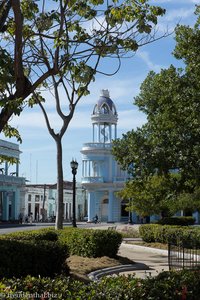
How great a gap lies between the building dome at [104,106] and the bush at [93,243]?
5571cm

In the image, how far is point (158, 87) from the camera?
64.0 feet

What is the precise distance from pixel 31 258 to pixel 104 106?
203 ft

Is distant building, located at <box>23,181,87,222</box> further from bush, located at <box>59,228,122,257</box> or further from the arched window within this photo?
bush, located at <box>59,228,122,257</box>

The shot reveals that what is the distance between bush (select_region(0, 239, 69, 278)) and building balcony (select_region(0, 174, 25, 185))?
5453cm

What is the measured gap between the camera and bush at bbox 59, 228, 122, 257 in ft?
55.9

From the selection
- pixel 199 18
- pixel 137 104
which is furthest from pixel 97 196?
pixel 199 18

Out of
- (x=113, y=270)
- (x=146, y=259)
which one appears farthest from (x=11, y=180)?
(x=113, y=270)

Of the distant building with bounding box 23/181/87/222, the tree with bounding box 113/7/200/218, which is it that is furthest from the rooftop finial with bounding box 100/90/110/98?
the tree with bounding box 113/7/200/218

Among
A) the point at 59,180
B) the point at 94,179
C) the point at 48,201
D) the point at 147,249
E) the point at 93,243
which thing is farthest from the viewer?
the point at 48,201

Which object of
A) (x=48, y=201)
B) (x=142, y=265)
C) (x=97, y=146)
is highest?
(x=97, y=146)

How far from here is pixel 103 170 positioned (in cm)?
7544

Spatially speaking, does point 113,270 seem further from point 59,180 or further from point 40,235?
point 59,180

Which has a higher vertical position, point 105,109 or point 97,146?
point 105,109

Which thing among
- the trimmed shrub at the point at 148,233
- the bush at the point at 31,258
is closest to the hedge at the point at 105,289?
the bush at the point at 31,258
